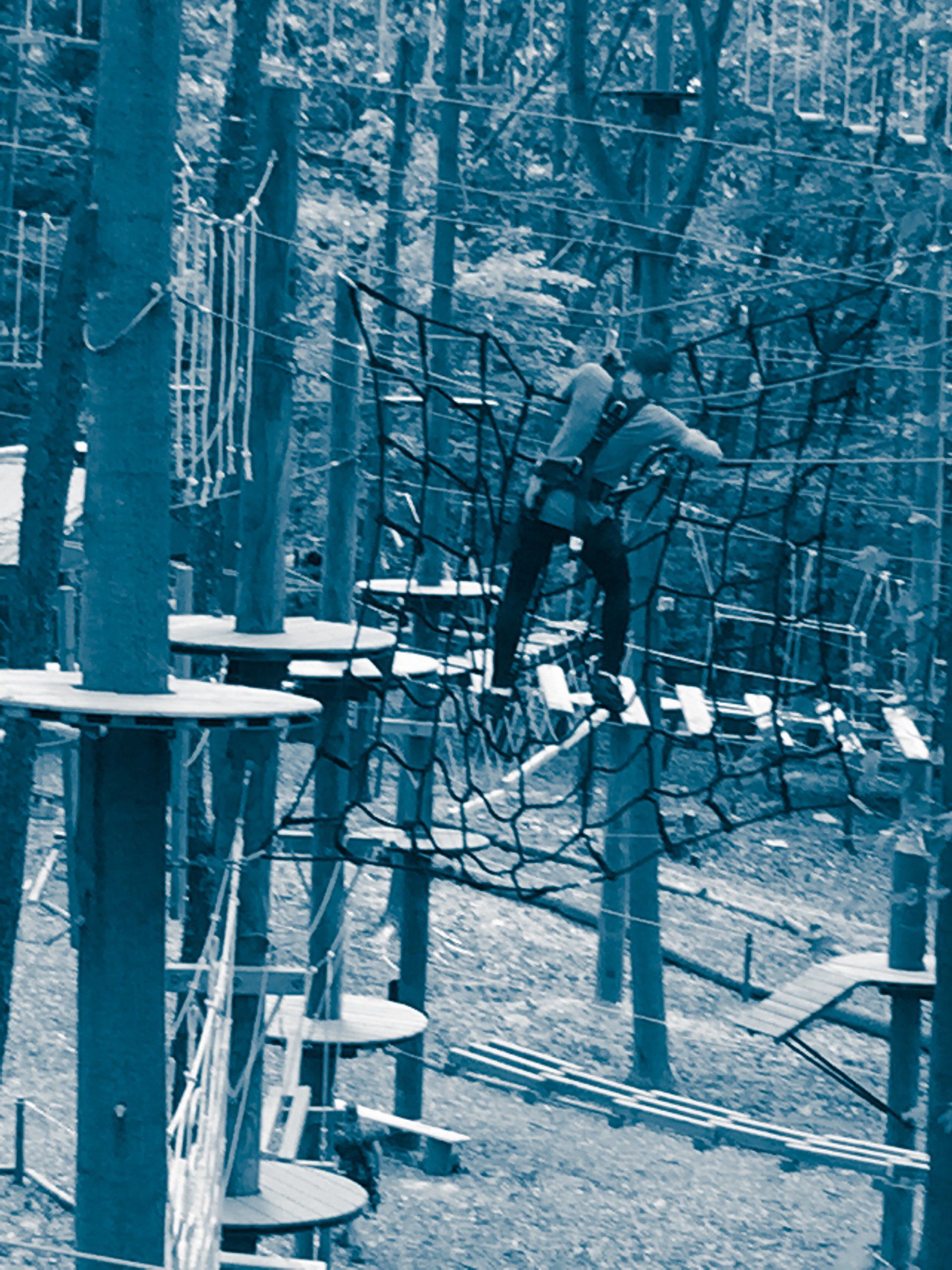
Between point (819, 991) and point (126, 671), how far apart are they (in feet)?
26.1

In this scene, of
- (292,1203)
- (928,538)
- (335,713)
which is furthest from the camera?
(928,538)

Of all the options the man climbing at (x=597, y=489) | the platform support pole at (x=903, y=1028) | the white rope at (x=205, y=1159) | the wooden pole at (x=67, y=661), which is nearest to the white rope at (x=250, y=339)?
the man climbing at (x=597, y=489)

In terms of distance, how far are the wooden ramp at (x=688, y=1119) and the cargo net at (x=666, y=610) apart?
1.25m

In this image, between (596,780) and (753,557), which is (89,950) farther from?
(753,557)

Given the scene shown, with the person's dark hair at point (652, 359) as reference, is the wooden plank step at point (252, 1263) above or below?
below

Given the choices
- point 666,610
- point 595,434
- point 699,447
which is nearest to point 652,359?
point 699,447

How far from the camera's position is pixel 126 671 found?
5.16 metres

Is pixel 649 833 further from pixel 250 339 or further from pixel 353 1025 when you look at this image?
pixel 250 339

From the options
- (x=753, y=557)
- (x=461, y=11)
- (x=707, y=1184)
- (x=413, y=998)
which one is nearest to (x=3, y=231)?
(x=461, y=11)

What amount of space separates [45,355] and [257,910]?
158 inches

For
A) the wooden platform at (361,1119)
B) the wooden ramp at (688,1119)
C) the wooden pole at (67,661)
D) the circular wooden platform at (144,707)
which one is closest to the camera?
the circular wooden platform at (144,707)

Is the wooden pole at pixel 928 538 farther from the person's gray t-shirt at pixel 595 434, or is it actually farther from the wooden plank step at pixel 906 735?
the person's gray t-shirt at pixel 595 434

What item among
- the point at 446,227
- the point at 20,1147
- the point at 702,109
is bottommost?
the point at 20,1147

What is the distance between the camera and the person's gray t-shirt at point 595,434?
7781mm
